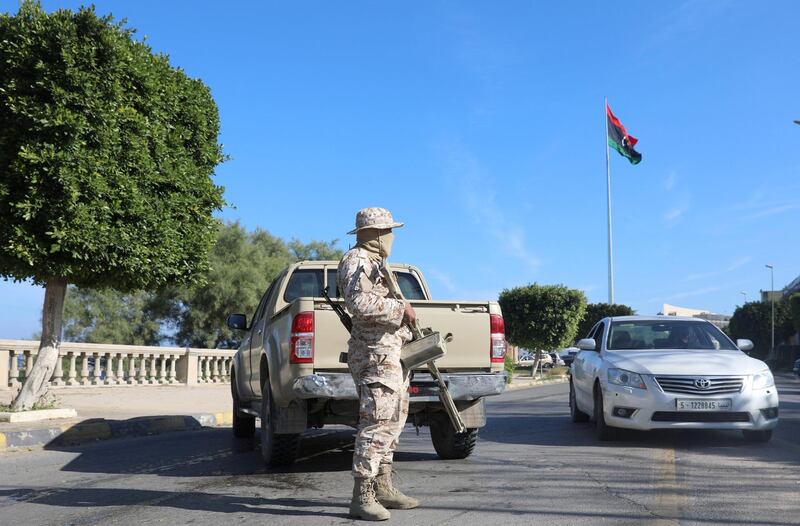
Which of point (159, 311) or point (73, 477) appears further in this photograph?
point (159, 311)

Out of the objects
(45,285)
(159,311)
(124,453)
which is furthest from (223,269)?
(124,453)

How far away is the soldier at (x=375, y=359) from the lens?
16.6ft

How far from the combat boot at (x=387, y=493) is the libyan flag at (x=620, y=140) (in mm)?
46196

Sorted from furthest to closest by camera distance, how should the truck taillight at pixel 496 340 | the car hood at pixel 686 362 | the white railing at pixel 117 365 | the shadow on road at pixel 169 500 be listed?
the white railing at pixel 117 365
the car hood at pixel 686 362
the truck taillight at pixel 496 340
the shadow on road at pixel 169 500

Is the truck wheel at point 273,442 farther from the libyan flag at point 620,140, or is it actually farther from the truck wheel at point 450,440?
the libyan flag at point 620,140

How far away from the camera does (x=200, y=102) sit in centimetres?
1252

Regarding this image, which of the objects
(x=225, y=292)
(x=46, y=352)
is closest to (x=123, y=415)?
(x=46, y=352)

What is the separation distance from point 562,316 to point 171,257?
31.9 meters

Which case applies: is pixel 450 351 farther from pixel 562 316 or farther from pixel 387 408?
pixel 562 316

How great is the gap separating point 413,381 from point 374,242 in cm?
214

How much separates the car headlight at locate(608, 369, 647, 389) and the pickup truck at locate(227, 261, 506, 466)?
223 cm

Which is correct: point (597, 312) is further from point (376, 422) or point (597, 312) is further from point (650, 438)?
point (376, 422)

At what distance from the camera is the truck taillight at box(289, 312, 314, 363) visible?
676 centimetres

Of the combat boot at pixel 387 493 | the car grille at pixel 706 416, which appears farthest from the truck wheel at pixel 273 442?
the car grille at pixel 706 416
